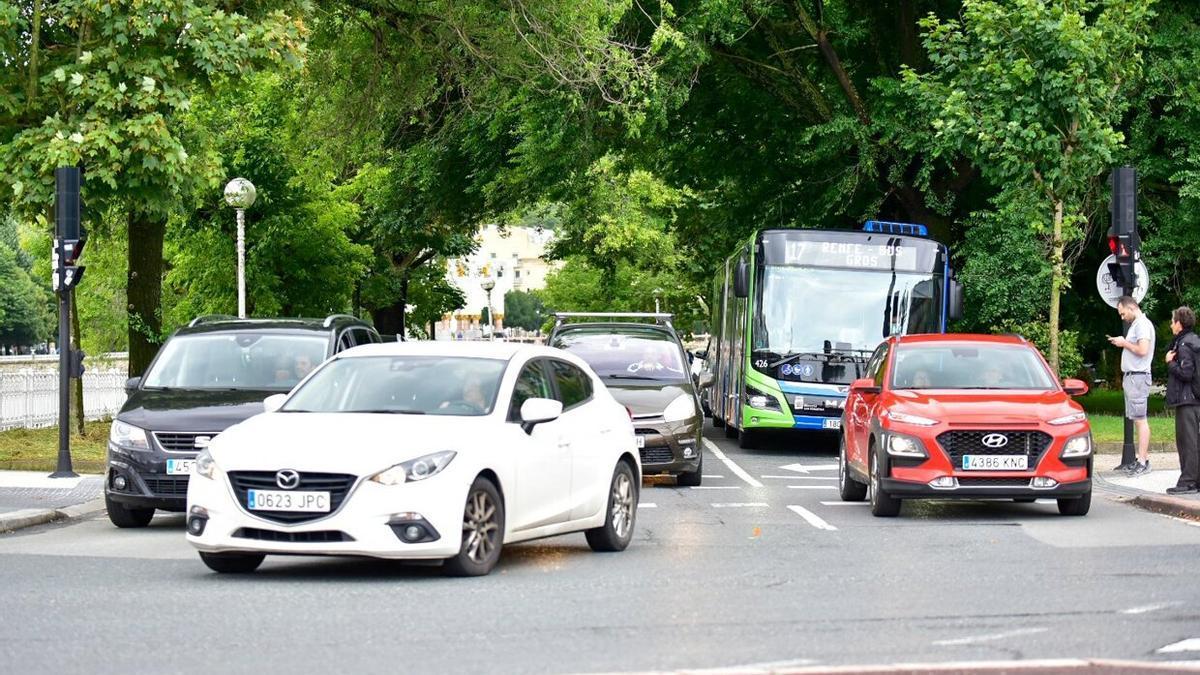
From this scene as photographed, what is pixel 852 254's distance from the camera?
2683cm

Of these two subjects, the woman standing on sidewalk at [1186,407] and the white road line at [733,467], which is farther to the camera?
the white road line at [733,467]

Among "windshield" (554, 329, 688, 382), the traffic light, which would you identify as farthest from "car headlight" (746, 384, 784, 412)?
the traffic light

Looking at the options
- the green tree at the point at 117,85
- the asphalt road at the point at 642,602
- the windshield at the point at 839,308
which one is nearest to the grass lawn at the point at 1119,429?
the windshield at the point at 839,308

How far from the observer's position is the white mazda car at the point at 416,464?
34.8 ft

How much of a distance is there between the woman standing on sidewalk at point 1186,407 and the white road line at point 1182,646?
933cm

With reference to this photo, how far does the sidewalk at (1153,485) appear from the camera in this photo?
1655 cm

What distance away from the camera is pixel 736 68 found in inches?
1350

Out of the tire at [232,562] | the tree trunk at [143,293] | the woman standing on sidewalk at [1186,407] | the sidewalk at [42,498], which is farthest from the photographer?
the tree trunk at [143,293]

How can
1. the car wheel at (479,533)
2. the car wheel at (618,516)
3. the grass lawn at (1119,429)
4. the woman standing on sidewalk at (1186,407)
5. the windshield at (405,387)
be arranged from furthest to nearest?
1. the grass lawn at (1119,429)
2. the woman standing on sidewalk at (1186,407)
3. the car wheel at (618,516)
4. the windshield at (405,387)
5. the car wheel at (479,533)

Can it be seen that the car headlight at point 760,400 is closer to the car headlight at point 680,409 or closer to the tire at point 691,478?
the tire at point 691,478

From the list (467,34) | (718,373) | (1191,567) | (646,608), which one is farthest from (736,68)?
(646,608)

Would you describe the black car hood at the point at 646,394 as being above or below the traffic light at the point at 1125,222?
below

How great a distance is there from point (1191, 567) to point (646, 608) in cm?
410

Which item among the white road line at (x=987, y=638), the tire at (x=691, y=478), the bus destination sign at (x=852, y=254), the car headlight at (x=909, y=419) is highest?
the bus destination sign at (x=852, y=254)
